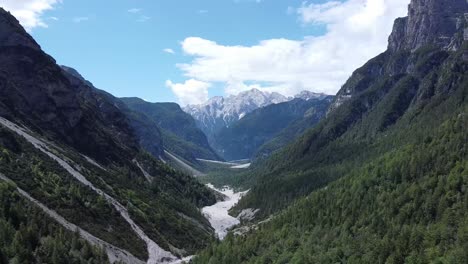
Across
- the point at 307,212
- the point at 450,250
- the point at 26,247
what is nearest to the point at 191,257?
the point at 307,212

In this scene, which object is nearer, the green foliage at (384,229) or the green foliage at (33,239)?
the green foliage at (33,239)

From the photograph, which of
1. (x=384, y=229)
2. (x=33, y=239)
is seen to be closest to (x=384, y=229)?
(x=384, y=229)

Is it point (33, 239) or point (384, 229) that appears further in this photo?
point (384, 229)

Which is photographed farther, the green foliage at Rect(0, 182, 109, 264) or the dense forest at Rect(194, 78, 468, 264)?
the dense forest at Rect(194, 78, 468, 264)

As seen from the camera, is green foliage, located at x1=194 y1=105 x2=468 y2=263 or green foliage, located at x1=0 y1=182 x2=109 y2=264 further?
green foliage, located at x1=194 y1=105 x2=468 y2=263

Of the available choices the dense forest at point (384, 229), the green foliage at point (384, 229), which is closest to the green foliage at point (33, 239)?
the dense forest at point (384, 229)

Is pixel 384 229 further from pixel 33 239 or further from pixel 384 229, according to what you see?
pixel 33 239

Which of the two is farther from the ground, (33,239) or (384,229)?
(33,239)

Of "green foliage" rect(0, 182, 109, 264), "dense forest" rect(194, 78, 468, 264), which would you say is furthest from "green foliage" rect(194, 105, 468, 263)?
"green foliage" rect(0, 182, 109, 264)

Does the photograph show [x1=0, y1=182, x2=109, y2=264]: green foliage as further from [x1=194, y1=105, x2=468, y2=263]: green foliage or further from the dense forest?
[x1=194, y1=105, x2=468, y2=263]: green foliage

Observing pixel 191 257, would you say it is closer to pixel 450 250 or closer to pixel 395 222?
pixel 395 222

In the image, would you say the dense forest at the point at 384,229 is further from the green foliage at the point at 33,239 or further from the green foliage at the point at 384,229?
the green foliage at the point at 33,239
